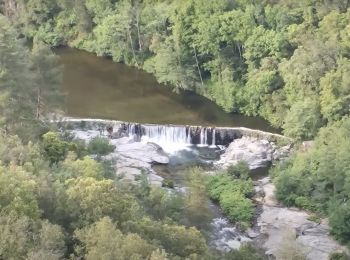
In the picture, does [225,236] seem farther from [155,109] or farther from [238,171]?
[155,109]

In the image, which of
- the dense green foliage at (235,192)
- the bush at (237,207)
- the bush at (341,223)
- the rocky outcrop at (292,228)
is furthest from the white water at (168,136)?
the bush at (341,223)

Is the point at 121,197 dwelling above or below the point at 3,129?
below

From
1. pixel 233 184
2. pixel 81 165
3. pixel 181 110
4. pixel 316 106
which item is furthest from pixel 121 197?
pixel 181 110

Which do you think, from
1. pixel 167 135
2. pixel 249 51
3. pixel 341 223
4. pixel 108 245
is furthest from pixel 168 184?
pixel 108 245

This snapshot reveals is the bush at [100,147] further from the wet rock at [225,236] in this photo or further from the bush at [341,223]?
the bush at [341,223]

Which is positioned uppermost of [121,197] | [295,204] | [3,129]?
[3,129]

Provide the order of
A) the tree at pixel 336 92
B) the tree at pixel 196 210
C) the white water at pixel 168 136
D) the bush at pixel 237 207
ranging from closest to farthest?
the tree at pixel 196 210, the bush at pixel 237 207, the tree at pixel 336 92, the white water at pixel 168 136

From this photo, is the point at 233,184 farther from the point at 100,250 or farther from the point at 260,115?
the point at 100,250
